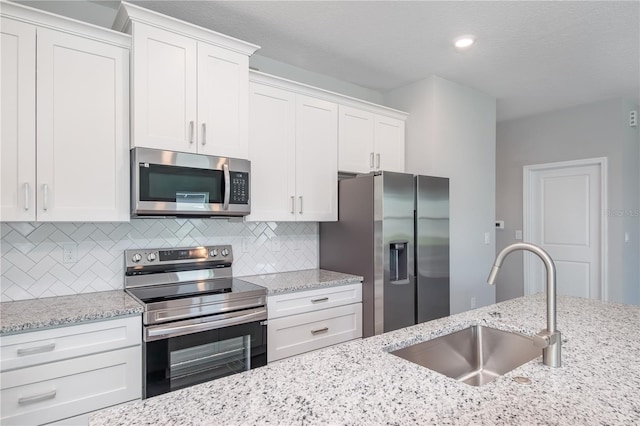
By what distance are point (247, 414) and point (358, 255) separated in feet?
6.64

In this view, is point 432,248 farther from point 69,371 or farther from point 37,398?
point 37,398

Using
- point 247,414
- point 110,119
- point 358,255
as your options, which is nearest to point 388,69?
point 358,255

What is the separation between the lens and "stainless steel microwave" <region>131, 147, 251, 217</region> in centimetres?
205

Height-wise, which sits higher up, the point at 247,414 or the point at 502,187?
the point at 502,187

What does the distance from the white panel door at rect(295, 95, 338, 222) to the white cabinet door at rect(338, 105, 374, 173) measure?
6 centimetres

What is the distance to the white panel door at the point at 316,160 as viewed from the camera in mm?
2857

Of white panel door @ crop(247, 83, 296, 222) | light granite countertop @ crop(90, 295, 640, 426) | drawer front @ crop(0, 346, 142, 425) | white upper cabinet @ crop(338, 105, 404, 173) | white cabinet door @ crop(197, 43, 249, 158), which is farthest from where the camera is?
white upper cabinet @ crop(338, 105, 404, 173)

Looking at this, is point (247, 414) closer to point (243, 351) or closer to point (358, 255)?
point (243, 351)

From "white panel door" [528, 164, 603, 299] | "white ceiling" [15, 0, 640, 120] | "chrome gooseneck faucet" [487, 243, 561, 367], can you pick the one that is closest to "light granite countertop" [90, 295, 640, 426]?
"chrome gooseneck faucet" [487, 243, 561, 367]

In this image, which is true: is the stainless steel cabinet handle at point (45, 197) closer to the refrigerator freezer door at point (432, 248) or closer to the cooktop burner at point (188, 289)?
the cooktop burner at point (188, 289)

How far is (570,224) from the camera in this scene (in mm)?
4496

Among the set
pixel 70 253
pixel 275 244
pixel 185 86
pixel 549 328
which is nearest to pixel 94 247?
pixel 70 253

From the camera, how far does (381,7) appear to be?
229 centimetres

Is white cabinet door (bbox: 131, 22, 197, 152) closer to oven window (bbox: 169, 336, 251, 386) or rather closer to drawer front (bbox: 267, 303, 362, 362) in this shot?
oven window (bbox: 169, 336, 251, 386)
